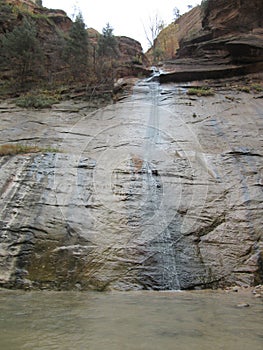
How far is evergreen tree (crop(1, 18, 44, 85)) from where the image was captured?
1778cm

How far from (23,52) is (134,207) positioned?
13847 mm

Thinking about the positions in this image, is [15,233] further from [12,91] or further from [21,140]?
[12,91]

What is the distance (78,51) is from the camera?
20016 mm

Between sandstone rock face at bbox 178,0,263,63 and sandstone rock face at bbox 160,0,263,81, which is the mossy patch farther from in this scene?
sandstone rock face at bbox 178,0,263,63

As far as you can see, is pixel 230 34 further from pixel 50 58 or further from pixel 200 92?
pixel 50 58

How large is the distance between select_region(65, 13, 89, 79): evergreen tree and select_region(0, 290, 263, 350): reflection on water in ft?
55.2

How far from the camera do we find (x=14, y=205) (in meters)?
7.32

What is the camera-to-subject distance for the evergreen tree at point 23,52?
1778 cm

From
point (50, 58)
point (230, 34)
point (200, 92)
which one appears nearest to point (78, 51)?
point (50, 58)

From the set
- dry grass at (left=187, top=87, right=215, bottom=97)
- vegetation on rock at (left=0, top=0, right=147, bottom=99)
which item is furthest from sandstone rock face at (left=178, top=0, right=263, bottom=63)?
vegetation on rock at (left=0, top=0, right=147, bottom=99)

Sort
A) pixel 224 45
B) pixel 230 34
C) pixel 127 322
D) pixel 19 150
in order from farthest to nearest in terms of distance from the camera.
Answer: pixel 230 34 < pixel 224 45 < pixel 19 150 < pixel 127 322

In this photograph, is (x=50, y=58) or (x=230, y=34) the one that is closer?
(x=50, y=58)

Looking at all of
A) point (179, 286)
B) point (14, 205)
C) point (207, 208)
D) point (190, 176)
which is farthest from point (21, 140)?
point (179, 286)

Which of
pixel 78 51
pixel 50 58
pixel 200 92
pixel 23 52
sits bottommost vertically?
pixel 200 92
